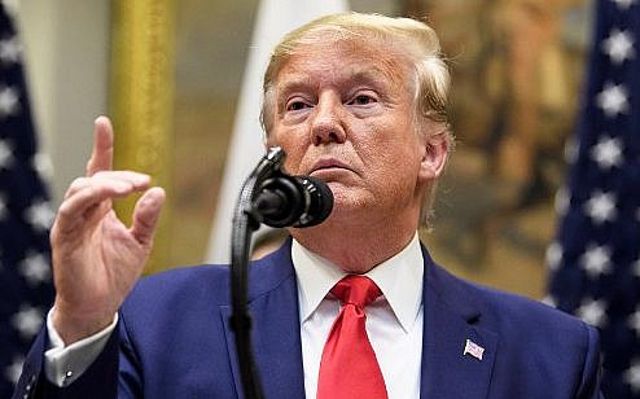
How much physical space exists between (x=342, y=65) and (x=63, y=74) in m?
2.92

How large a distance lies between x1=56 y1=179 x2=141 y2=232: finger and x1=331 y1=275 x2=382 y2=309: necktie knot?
800mm

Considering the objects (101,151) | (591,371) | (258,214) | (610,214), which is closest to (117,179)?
(101,151)

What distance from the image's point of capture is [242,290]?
2.16 metres

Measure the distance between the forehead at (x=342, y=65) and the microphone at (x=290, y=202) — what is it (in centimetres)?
81

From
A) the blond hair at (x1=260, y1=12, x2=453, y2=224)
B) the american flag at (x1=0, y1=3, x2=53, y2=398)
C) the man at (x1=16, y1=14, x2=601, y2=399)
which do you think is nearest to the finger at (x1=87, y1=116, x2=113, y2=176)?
the man at (x1=16, y1=14, x2=601, y2=399)

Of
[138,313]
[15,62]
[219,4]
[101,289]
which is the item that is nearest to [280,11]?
[219,4]

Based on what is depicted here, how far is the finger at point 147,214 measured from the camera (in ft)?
8.19

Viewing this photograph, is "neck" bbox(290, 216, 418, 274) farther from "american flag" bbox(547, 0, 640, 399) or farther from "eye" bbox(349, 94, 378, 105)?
"american flag" bbox(547, 0, 640, 399)

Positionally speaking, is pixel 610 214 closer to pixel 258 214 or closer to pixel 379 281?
pixel 379 281

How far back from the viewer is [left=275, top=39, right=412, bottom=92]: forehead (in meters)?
3.17

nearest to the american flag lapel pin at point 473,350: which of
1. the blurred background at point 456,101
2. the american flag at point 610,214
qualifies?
the american flag at point 610,214

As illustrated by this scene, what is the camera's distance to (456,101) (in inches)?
231

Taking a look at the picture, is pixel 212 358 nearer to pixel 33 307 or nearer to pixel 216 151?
pixel 33 307

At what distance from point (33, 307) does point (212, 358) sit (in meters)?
2.28
